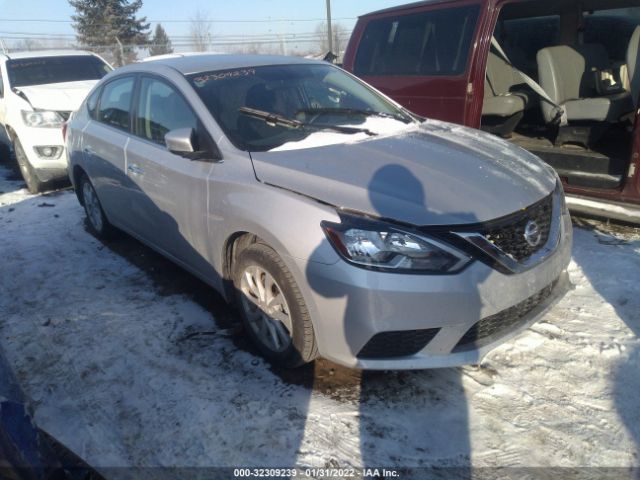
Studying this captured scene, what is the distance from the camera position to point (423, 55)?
16.7 ft

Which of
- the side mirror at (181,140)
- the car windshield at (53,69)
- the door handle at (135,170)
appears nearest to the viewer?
the side mirror at (181,140)

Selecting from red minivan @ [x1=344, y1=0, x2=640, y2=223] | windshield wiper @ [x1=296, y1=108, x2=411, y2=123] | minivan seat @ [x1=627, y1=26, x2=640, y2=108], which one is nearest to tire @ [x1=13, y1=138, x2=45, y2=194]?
red minivan @ [x1=344, y1=0, x2=640, y2=223]

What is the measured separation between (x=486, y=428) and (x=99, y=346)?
234 centimetres

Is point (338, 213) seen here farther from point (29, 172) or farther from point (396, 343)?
point (29, 172)

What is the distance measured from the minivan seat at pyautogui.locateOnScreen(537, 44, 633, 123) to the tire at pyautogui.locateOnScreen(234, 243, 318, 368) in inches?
161

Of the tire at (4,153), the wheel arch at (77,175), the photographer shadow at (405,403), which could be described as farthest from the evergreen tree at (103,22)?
the photographer shadow at (405,403)

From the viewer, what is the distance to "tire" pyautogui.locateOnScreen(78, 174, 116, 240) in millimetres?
4770

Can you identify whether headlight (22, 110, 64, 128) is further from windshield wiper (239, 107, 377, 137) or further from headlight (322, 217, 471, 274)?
headlight (322, 217, 471, 274)

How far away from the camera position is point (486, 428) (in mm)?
2398

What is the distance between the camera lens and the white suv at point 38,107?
650 cm

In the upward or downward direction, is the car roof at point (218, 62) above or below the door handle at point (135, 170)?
above

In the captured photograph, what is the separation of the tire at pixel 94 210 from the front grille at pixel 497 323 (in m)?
3.59

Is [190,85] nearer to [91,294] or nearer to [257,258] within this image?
[257,258]

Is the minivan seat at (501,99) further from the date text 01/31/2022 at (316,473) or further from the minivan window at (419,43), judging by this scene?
the date text 01/31/2022 at (316,473)
